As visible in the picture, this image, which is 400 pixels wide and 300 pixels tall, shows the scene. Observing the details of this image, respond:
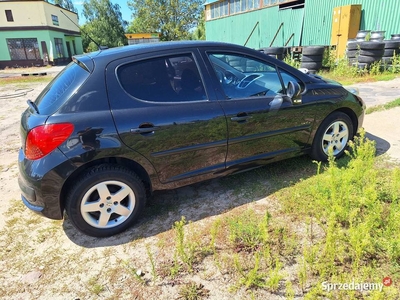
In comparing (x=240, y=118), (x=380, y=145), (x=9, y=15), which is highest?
(x=9, y=15)

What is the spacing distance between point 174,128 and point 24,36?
36031 mm

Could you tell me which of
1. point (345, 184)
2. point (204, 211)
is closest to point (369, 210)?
point (345, 184)

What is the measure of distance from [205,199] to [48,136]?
5.77 feet

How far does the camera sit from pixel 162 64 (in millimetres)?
2852

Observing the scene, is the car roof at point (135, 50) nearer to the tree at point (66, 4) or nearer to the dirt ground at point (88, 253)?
the dirt ground at point (88, 253)

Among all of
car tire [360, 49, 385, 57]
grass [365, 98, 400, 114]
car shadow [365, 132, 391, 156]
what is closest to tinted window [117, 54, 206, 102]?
car shadow [365, 132, 391, 156]

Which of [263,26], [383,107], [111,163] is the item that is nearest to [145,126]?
[111,163]

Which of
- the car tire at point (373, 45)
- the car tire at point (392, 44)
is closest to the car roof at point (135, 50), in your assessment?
the car tire at point (373, 45)

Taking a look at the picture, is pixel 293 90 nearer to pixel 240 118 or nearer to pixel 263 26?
pixel 240 118

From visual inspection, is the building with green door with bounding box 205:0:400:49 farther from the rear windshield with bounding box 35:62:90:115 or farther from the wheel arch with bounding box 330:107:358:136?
the rear windshield with bounding box 35:62:90:115

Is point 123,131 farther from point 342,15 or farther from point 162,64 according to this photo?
point 342,15

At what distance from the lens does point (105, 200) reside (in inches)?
106

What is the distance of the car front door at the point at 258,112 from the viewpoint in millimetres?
3092

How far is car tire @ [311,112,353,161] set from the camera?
3682 millimetres
